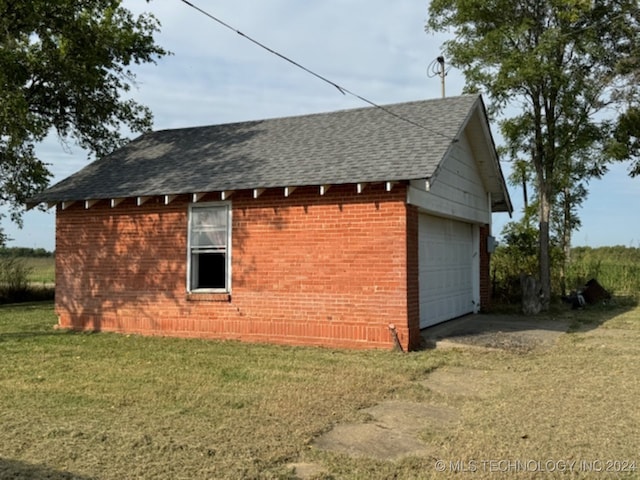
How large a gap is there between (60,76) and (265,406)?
60.6ft

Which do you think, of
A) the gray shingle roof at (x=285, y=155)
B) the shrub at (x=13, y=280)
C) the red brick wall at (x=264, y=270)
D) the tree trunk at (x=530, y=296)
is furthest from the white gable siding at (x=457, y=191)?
the shrub at (x=13, y=280)

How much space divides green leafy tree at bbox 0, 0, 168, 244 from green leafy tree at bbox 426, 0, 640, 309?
1185 centimetres

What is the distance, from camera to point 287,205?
37.4 ft

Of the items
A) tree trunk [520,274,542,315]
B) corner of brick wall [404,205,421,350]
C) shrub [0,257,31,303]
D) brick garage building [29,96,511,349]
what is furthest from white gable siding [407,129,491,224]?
shrub [0,257,31,303]

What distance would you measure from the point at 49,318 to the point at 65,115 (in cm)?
998

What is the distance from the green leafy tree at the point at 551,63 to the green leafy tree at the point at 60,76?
11853 mm

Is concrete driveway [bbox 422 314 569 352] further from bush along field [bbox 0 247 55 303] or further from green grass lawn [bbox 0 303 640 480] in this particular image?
bush along field [bbox 0 247 55 303]

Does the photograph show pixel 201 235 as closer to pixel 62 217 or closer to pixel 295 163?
pixel 295 163

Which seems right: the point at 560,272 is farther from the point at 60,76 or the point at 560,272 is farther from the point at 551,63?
the point at 60,76

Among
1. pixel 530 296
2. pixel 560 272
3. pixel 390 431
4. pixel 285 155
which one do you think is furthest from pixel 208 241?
pixel 560 272

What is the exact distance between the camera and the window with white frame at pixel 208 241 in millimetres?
11977

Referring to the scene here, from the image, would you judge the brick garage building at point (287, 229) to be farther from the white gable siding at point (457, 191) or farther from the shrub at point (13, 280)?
the shrub at point (13, 280)

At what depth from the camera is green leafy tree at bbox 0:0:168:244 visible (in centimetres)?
1669

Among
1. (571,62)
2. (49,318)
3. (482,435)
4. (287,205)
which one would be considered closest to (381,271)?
(287,205)
